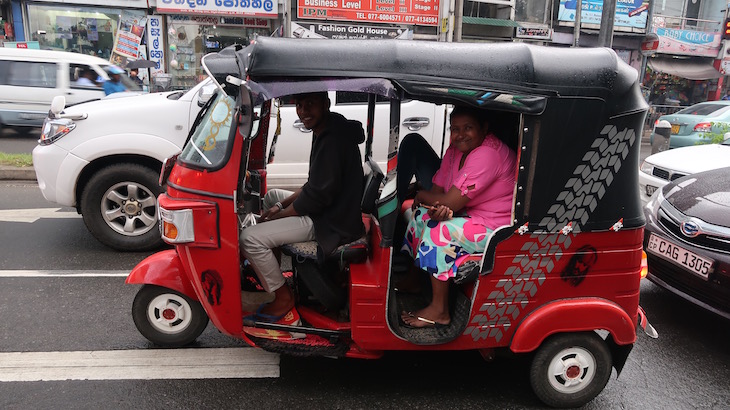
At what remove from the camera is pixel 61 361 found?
10.7 ft

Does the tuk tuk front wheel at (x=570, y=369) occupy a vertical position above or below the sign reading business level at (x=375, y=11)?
below

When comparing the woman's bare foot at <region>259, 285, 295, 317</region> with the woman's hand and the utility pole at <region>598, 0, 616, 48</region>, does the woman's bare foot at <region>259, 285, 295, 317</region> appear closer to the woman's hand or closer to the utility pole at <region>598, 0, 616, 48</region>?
the woman's hand

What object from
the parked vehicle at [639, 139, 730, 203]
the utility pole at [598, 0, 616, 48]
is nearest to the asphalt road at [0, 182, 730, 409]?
the parked vehicle at [639, 139, 730, 203]

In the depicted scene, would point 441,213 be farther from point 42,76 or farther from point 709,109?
point 709,109

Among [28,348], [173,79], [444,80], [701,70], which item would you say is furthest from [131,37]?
[701,70]

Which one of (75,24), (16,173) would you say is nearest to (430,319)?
(16,173)

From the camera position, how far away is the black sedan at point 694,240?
3.66 m

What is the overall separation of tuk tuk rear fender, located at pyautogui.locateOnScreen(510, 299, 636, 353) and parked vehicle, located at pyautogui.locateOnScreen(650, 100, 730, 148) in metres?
11.4

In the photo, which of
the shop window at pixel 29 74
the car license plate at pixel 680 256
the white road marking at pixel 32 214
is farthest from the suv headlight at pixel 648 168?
the shop window at pixel 29 74

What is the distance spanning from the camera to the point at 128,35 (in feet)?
53.9

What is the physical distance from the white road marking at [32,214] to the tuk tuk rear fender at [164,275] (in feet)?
11.8

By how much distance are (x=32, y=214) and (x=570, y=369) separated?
5929 mm

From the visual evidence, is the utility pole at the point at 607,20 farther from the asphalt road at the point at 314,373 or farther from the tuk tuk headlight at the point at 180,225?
the tuk tuk headlight at the point at 180,225

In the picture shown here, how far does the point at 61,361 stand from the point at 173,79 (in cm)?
1546
